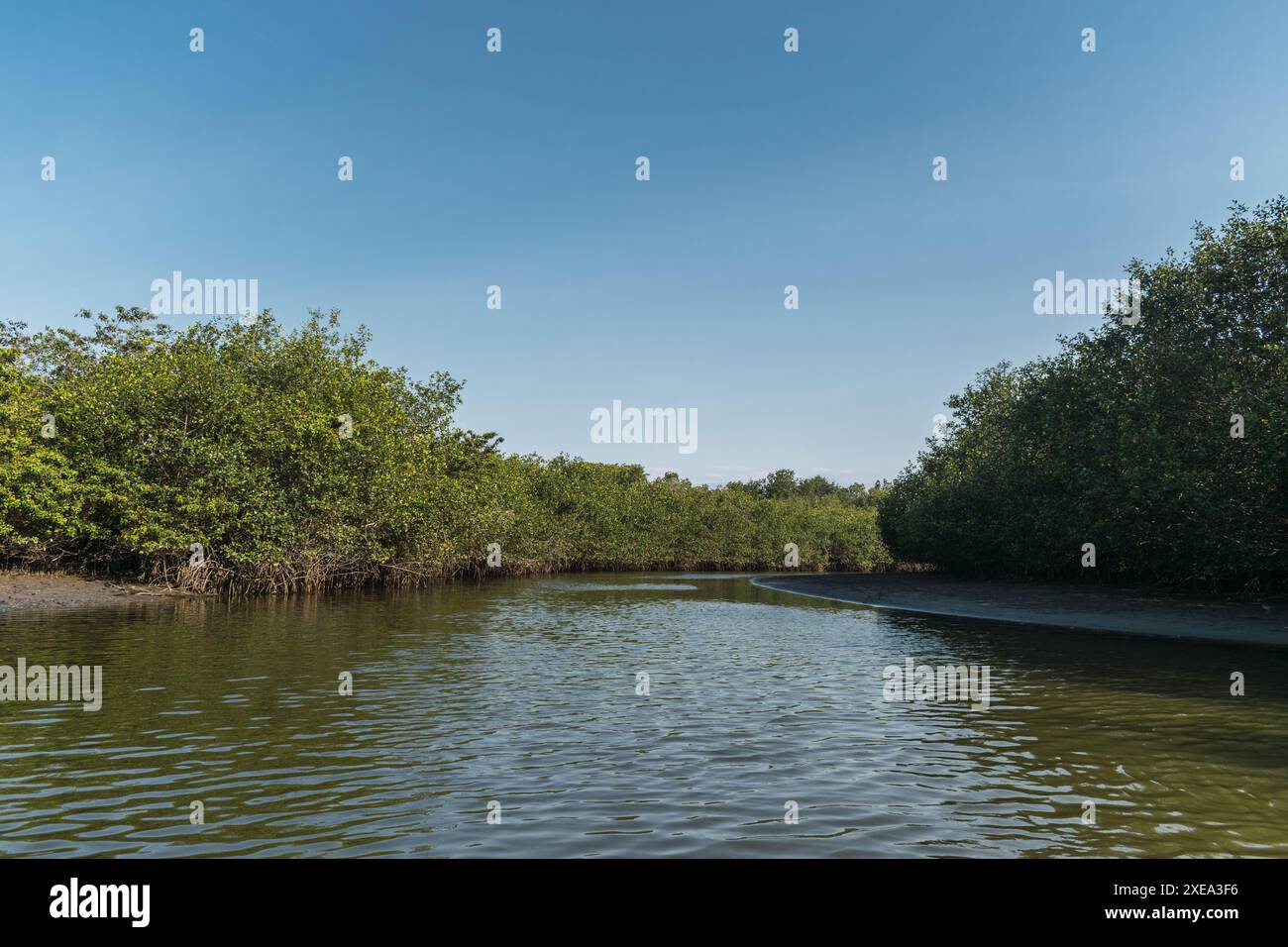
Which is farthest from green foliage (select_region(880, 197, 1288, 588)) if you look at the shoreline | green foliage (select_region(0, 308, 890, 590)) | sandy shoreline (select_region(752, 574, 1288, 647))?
the shoreline

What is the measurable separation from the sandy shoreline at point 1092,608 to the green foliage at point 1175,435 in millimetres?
1962

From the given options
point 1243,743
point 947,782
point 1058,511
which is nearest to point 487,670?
point 947,782

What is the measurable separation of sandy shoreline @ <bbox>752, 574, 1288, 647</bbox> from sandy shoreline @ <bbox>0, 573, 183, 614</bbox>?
131 ft

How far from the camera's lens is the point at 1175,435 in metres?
37.5

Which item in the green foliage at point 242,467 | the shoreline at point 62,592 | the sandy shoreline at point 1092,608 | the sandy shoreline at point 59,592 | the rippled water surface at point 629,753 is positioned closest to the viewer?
the rippled water surface at point 629,753

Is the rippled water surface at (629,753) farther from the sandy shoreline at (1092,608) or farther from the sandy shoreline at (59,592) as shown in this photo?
the sandy shoreline at (59,592)

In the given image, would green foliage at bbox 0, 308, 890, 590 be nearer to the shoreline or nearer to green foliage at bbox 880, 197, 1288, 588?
the shoreline

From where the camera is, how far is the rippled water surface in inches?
367

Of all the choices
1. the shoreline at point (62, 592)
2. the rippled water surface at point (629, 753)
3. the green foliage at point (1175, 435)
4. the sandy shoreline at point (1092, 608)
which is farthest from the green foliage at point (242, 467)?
the green foliage at point (1175, 435)

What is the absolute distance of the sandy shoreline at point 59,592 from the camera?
3738 centimetres

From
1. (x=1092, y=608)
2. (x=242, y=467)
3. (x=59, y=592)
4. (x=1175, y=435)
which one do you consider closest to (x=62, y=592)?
(x=59, y=592)

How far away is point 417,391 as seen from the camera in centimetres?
6594
